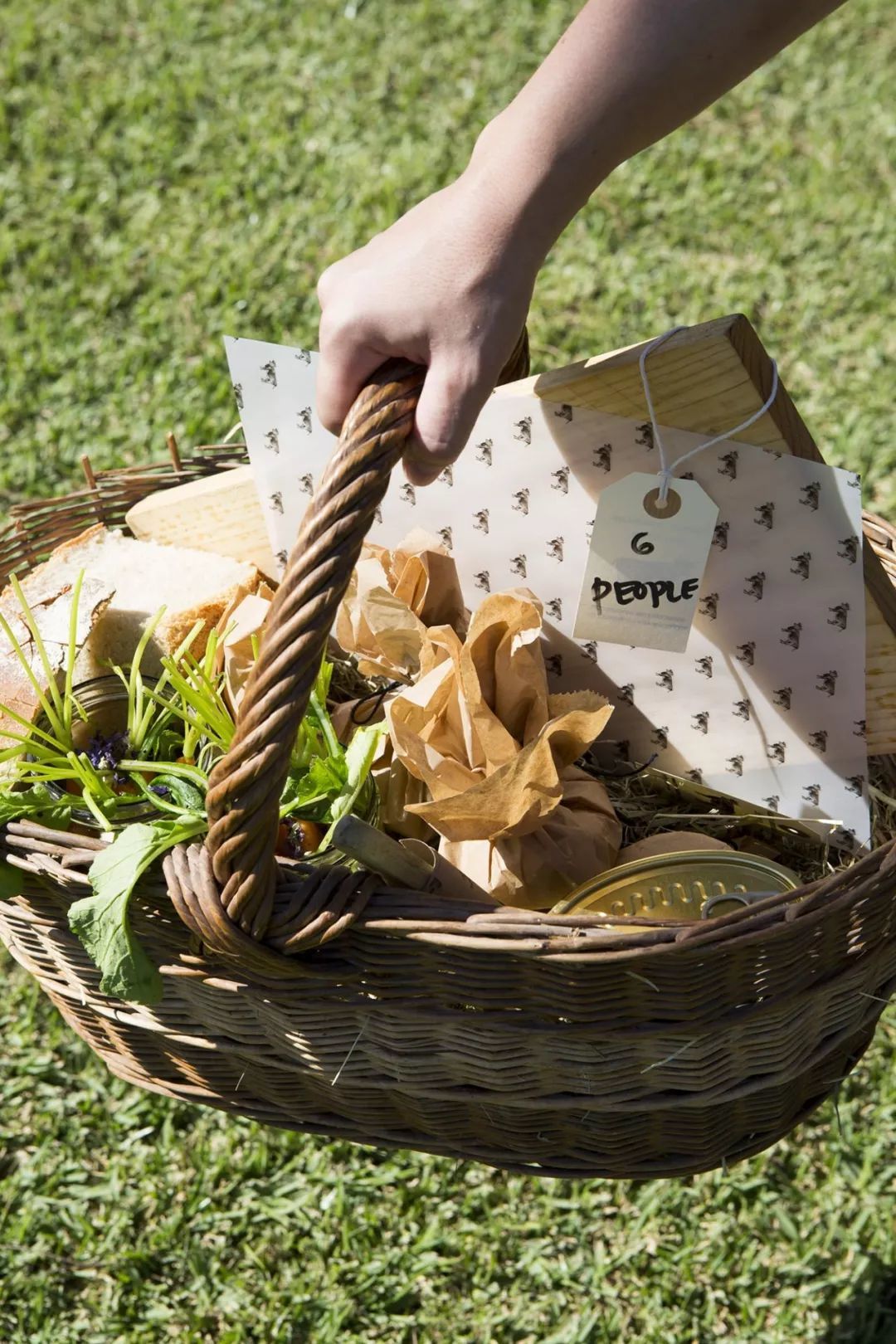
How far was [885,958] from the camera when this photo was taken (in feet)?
3.75

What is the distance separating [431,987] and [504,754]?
256 millimetres

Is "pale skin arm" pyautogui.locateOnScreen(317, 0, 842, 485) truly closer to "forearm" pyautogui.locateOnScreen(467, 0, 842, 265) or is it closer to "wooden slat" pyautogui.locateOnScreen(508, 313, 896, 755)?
"forearm" pyautogui.locateOnScreen(467, 0, 842, 265)

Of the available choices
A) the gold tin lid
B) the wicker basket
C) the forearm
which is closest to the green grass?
the wicker basket

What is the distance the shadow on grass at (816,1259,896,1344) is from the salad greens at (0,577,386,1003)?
1.05 meters

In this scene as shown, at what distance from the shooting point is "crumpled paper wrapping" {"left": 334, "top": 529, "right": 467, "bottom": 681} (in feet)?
4.43

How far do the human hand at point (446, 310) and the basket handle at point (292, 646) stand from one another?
50 mm

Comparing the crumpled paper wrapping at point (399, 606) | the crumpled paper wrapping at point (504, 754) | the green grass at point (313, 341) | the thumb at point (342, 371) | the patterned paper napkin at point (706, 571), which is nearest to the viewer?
the thumb at point (342, 371)

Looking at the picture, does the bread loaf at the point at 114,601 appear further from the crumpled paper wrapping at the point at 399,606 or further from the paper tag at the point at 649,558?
the paper tag at the point at 649,558

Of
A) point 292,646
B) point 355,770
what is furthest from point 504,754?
point 292,646

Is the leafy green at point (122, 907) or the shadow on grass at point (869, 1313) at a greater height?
the leafy green at point (122, 907)

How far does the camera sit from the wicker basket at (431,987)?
94 cm

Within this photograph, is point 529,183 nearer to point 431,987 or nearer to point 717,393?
point 717,393

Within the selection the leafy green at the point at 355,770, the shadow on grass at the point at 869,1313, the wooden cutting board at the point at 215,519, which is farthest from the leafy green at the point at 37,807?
the shadow on grass at the point at 869,1313

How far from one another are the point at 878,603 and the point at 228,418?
197 cm
